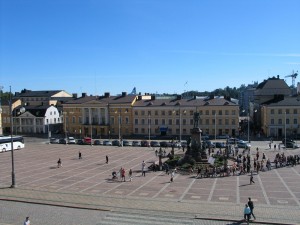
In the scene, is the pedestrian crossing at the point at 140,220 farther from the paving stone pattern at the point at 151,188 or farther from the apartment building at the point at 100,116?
the apartment building at the point at 100,116

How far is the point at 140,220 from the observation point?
77.0 feet

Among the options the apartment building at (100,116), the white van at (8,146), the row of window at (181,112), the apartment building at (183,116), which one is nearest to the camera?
the white van at (8,146)

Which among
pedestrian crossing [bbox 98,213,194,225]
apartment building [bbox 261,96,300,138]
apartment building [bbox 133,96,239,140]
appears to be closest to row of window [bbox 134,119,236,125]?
apartment building [bbox 133,96,239,140]

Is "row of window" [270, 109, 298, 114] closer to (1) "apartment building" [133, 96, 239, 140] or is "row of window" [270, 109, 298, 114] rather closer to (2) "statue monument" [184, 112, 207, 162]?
(1) "apartment building" [133, 96, 239, 140]

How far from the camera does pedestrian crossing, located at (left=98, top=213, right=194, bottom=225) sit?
22.9 metres

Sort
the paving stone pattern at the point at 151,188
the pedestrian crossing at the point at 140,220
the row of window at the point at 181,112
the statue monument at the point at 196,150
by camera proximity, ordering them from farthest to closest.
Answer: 1. the row of window at the point at 181,112
2. the statue monument at the point at 196,150
3. the paving stone pattern at the point at 151,188
4. the pedestrian crossing at the point at 140,220

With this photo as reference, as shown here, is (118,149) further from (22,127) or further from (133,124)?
(22,127)

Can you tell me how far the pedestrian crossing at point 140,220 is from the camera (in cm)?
2294

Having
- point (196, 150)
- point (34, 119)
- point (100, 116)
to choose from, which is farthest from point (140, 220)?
point (34, 119)

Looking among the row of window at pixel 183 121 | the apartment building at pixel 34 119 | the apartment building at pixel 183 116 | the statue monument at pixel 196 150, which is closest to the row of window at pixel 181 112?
the apartment building at pixel 183 116

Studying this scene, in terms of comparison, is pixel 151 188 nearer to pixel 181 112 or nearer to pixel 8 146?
pixel 8 146

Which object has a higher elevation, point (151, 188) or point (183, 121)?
point (183, 121)

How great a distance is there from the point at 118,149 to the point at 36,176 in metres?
25.1

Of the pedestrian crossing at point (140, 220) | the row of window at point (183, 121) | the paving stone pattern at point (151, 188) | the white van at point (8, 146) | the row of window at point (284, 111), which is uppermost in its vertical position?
the row of window at point (284, 111)
